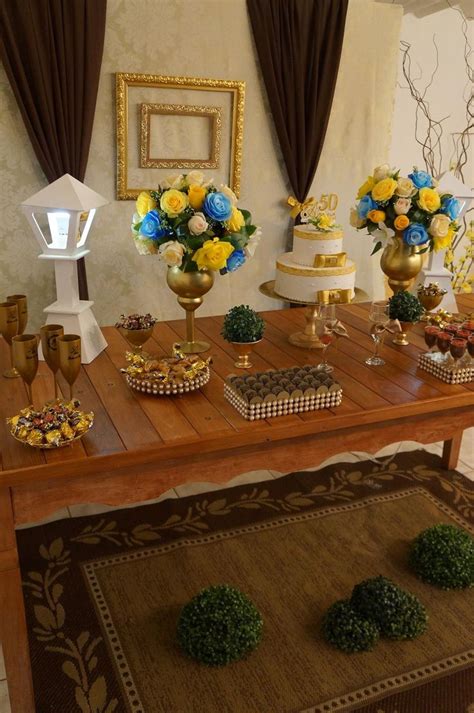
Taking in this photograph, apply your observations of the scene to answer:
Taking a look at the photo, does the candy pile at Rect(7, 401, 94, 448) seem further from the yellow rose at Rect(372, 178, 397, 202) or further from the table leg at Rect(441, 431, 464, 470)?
the table leg at Rect(441, 431, 464, 470)

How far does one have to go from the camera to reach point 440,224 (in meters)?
2.42

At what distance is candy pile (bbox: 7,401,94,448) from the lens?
1.52 m

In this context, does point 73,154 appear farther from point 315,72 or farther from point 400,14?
point 400,14

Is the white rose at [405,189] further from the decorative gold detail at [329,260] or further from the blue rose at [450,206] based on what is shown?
the decorative gold detail at [329,260]

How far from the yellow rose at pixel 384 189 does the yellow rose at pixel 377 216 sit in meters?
0.05

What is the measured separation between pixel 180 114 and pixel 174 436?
2723 mm

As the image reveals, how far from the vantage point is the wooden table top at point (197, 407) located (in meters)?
1.54

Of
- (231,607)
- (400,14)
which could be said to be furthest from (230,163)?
(231,607)

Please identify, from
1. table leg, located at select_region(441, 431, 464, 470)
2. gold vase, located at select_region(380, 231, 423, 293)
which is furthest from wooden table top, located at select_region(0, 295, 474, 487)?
table leg, located at select_region(441, 431, 464, 470)

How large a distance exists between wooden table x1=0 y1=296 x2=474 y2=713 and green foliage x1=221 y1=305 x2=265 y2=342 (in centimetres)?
13

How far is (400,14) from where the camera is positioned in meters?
4.09

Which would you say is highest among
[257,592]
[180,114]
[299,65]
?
[299,65]

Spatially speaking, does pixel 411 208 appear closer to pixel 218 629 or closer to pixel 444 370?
pixel 444 370

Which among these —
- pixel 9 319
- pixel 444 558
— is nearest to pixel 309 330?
pixel 444 558
